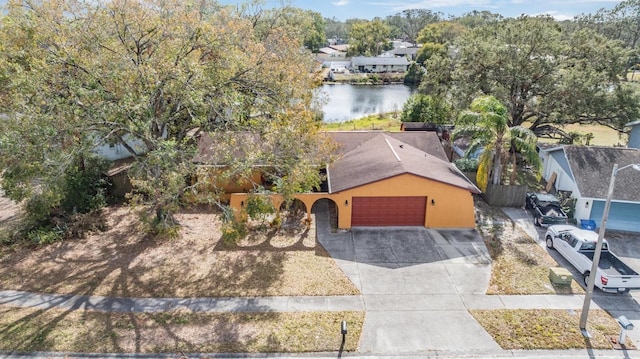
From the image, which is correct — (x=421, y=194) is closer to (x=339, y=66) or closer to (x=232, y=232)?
(x=232, y=232)

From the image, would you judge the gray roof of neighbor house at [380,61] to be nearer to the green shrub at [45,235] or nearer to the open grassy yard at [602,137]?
the open grassy yard at [602,137]

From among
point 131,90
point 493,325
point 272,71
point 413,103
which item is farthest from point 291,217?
point 413,103

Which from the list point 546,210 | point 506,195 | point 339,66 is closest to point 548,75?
point 506,195

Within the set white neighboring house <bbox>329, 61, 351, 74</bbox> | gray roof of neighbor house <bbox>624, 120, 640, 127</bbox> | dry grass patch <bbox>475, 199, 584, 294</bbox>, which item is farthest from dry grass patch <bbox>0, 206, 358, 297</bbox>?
white neighboring house <bbox>329, 61, 351, 74</bbox>

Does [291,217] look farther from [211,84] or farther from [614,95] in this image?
[614,95]

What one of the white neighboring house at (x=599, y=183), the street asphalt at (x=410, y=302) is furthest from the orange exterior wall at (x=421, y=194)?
the white neighboring house at (x=599, y=183)

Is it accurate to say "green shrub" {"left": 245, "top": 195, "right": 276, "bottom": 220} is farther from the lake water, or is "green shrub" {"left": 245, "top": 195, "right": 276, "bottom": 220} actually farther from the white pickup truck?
the lake water
